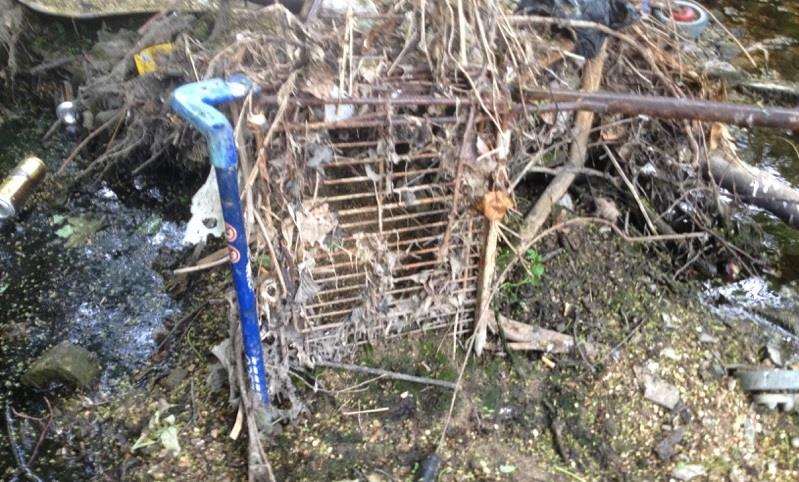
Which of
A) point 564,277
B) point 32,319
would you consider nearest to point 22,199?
point 32,319

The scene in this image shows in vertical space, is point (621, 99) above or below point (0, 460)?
above

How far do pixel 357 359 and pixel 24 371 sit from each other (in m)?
1.94

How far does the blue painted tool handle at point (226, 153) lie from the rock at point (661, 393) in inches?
82.1

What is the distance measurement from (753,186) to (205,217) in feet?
11.9

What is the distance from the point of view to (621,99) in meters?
2.68

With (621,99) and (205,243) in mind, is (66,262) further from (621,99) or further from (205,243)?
(621,99)

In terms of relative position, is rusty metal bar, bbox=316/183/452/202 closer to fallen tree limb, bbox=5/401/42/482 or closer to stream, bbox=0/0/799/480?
stream, bbox=0/0/799/480

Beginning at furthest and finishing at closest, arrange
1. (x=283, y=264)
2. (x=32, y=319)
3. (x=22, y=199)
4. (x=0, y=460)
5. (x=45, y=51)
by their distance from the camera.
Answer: (x=45, y=51), (x=22, y=199), (x=32, y=319), (x=0, y=460), (x=283, y=264)

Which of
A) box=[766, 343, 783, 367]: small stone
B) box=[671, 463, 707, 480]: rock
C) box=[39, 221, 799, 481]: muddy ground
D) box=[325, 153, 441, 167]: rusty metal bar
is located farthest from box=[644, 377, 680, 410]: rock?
box=[325, 153, 441, 167]: rusty metal bar

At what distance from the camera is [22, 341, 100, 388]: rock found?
3.51m

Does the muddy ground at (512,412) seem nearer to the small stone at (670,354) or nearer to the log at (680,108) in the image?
the small stone at (670,354)

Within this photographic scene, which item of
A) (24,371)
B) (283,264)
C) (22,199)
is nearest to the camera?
(283,264)

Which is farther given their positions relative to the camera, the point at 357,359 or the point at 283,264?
the point at 357,359

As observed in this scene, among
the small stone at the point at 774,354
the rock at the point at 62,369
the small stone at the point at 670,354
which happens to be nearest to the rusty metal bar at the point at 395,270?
the small stone at the point at 670,354
